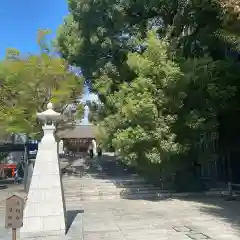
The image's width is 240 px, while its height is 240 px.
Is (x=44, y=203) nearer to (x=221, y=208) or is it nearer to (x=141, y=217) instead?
(x=141, y=217)

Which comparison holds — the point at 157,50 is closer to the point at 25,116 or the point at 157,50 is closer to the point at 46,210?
the point at 46,210

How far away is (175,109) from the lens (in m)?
15.2

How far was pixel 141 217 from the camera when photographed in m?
12.5

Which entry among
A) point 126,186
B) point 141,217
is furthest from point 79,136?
point 141,217

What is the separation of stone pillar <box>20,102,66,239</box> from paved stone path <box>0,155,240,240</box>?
483 mm

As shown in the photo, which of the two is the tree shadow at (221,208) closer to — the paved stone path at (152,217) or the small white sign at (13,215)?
the paved stone path at (152,217)

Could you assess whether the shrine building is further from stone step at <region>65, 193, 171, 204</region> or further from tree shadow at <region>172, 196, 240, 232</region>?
tree shadow at <region>172, 196, 240, 232</region>

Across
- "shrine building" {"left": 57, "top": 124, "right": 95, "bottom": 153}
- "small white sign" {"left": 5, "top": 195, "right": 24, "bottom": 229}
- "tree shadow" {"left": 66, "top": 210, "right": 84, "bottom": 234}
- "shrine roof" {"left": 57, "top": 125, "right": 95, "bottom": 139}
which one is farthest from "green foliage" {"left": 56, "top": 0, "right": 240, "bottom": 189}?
"shrine roof" {"left": 57, "top": 125, "right": 95, "bottom": 139}

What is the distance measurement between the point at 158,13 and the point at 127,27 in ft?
5.91

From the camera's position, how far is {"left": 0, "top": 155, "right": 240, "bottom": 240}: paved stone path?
9828 mm

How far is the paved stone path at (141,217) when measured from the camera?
32.2ft

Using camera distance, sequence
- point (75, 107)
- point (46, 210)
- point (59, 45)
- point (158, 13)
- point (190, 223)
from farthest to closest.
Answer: point (75, 107)
point (59, 45)
point (158, 13)
point (190, 223)
point (46, 210)

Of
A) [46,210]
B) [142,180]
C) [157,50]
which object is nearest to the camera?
[46,210]

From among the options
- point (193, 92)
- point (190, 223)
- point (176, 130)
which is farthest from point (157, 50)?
point (190, 223)
